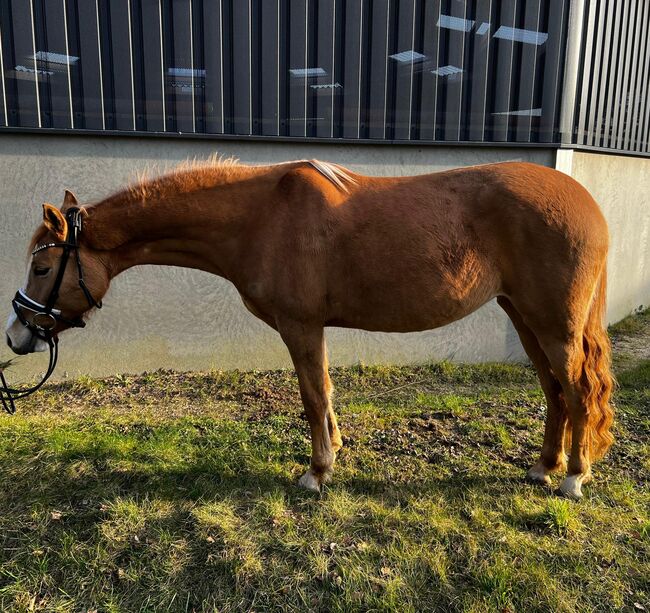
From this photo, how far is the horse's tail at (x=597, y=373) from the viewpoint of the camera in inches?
121

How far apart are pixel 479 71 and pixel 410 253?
3306 mm

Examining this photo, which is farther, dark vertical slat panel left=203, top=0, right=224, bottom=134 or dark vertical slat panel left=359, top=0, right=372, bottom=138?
dark vertical slat panel left=359, top=0, right=372, bottom=138

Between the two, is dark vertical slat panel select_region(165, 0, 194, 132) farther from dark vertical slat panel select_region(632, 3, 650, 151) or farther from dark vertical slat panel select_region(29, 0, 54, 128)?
dark vertical slat panel select_region(632, 3, 650, 151)

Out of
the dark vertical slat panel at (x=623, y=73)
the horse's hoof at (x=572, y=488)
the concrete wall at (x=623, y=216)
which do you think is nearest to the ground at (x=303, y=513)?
the horse's hoof at (x=572, y=488)

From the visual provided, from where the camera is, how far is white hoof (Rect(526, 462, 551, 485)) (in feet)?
10.8

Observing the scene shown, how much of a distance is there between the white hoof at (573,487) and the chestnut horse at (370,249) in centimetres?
15

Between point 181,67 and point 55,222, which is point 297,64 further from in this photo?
point 55,222

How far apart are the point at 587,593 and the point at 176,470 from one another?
251cm

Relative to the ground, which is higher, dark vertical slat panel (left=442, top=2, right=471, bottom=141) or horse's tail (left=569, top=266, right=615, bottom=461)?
→ dark vertical slat panel (left=442, top=2, right=471, bottom=141)

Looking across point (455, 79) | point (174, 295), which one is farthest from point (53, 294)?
point (455, 79)

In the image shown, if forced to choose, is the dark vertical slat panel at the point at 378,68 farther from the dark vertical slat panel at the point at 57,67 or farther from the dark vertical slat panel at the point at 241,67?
the dark vertical slat panel at the point at 57,67

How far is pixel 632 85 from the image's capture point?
6508mm

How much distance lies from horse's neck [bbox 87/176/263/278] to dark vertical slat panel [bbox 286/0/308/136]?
7.48 feet

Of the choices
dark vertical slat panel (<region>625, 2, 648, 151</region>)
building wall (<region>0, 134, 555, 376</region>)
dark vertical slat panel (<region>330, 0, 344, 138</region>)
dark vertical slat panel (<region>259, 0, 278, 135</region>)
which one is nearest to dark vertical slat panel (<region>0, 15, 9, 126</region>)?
building wall (<region>0, 134, 555, 376</region>)
